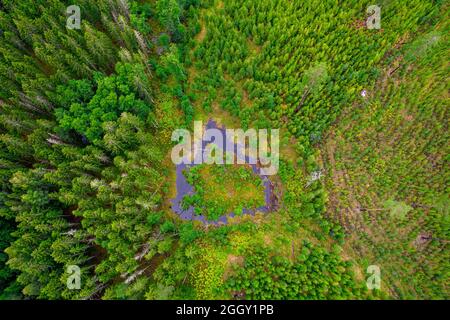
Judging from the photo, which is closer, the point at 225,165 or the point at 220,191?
the point at 220,191

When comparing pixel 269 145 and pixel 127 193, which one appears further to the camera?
pixel 269 145

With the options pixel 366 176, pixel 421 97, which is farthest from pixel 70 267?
pixel 421 97

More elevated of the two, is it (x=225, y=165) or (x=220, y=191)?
(x=225, y=165)

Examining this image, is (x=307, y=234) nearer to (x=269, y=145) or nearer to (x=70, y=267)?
(x=269, y=145)

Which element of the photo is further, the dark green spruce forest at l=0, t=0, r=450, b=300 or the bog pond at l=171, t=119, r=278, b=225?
the bog pond at l=171, t=119, r=278, b=225

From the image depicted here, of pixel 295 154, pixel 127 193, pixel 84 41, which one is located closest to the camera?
pixel 127 193

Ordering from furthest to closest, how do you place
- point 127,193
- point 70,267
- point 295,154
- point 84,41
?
point 295,154 < point 84,41 < point 127,193 < point 70,267

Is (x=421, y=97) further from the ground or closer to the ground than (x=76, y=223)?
further from the ground

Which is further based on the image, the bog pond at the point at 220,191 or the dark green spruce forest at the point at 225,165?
the bog pond at the point at 220,191
